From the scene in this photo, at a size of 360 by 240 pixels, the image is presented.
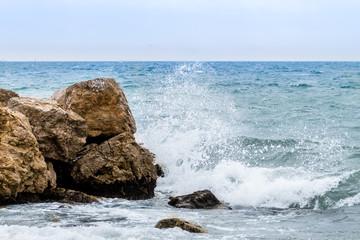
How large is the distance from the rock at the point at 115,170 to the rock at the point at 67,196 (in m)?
0.28

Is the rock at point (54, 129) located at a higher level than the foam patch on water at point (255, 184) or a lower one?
higher

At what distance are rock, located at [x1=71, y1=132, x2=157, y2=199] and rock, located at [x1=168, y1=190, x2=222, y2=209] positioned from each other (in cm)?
57

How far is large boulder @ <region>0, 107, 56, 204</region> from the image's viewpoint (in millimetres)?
5848

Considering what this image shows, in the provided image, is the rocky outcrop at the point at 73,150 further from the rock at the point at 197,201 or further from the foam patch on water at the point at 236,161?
the foam patch on water at the point at 236,161

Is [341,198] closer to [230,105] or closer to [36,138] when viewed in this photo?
[36,138]

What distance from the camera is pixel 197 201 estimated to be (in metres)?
6.87

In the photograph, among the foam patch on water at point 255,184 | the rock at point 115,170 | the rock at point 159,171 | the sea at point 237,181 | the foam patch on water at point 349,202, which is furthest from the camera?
the rock at point 159,171

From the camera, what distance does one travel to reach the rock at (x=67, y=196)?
6.52 meters

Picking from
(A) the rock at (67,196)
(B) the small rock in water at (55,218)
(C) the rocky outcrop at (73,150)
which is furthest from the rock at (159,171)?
(B) the small rock in water at (55,218)

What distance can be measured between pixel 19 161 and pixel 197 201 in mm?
2435

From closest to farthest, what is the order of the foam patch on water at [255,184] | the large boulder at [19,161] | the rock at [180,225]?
1. the rock at [180,225]
2. the large boulder at [19,161]
3. the foam patch on water at [255,184]

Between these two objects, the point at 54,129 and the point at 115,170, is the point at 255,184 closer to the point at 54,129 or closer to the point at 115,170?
the point at 115,170

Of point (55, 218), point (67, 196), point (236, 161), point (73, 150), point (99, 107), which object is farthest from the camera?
point (236, 161)

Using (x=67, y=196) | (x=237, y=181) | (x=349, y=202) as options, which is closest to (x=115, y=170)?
(x=67, y=196)
